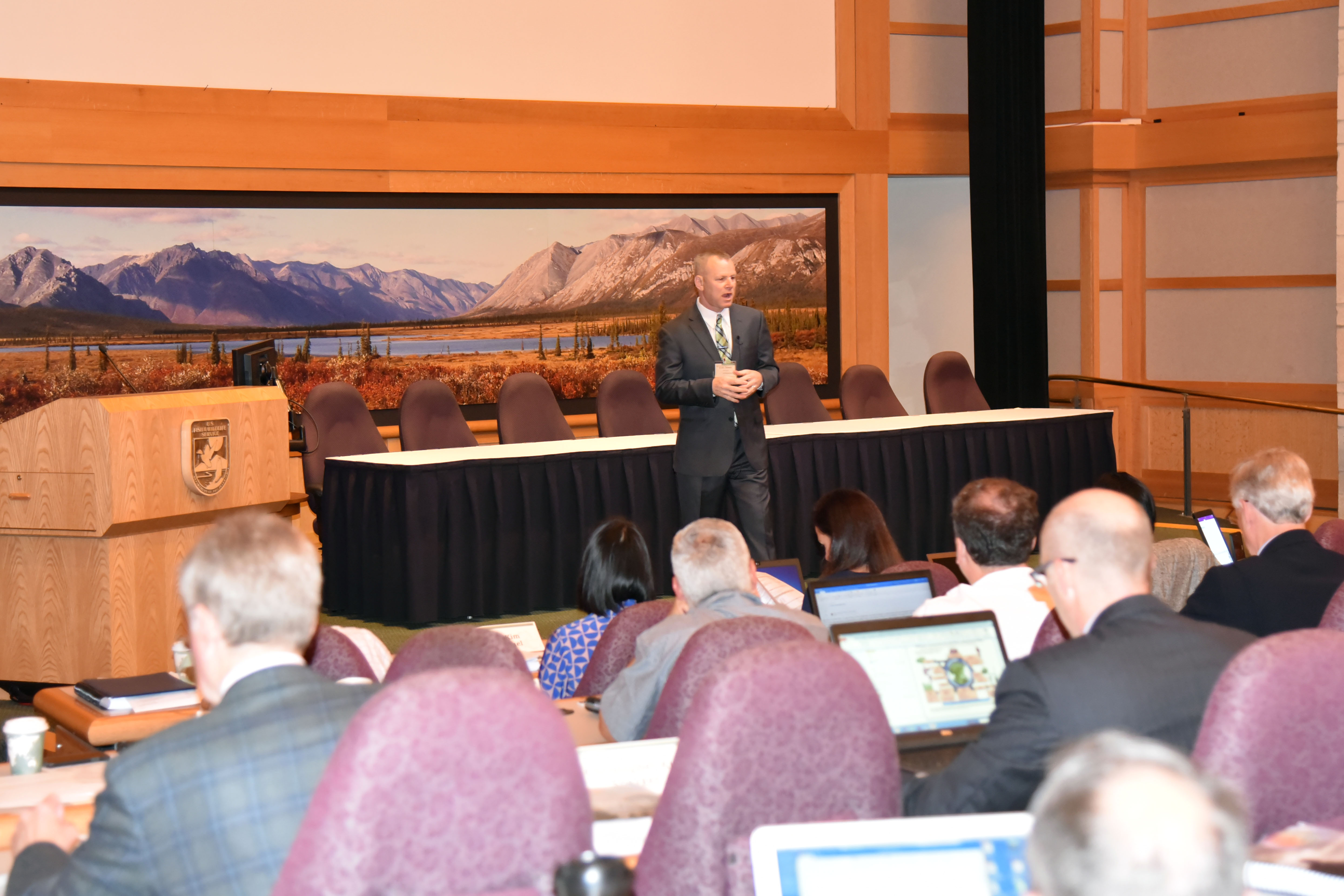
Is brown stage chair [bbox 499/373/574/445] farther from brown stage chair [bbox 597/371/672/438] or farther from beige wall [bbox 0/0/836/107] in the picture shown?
beige wall [bbox 0/0/836/107]

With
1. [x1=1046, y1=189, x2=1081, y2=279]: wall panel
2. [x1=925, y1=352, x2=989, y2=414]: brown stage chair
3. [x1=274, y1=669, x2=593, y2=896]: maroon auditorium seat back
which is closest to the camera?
[x1=274, y1=669, x2=593, y2=896]: maroon auditorium seat back

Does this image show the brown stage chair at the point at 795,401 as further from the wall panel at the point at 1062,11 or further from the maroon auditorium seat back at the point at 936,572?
the maroon auditorium seat back at the point at 936,572

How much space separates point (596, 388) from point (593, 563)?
214 inches

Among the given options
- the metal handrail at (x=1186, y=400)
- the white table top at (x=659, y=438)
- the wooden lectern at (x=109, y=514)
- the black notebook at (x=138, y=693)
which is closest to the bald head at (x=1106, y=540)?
the black notebook at (x=138, y=693)

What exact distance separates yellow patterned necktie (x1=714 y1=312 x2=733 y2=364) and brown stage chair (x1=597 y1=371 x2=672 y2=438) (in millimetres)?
1948

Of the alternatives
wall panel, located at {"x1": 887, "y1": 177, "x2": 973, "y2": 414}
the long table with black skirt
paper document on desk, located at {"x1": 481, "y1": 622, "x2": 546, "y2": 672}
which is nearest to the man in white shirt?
paper document on desk, located at {"x1": 481, "y1": 622, "x2": 546, "y2": 672}

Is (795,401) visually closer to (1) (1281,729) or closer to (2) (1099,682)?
(2) (1099,682)

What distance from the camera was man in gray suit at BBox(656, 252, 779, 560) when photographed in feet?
17.7

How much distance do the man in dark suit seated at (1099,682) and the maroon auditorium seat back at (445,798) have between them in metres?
0.66

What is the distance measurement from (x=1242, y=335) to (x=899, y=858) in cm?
888

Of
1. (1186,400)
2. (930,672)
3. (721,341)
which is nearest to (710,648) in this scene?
(930,672)

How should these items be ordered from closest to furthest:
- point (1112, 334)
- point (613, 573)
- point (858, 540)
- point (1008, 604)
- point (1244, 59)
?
1. point (1008, 604)
2. point (613, 573)
3. point (858, 540)
4. point (1244, 59)
5. point (1112, 334)

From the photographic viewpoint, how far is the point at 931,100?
10.0 meters

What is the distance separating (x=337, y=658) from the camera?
2547 millimetres
